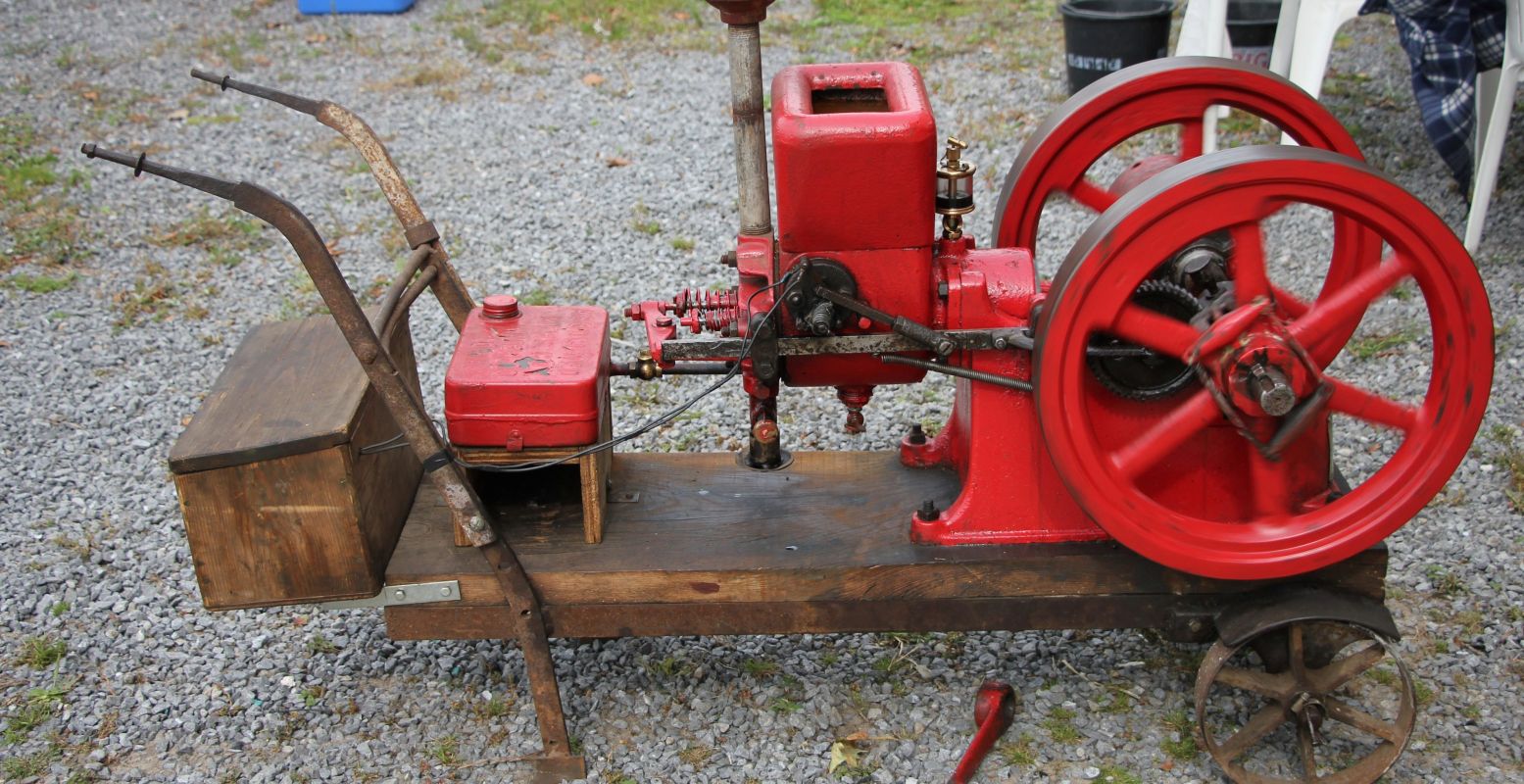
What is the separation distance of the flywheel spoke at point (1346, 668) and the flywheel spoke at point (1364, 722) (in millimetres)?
31

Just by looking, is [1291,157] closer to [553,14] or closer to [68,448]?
[68,448]

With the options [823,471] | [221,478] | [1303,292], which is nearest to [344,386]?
[221,478]

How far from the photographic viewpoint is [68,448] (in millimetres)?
3754

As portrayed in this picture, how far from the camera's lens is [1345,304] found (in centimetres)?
220

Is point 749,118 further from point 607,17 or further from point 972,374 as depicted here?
point 607,17

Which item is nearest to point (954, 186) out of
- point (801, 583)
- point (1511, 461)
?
point (801, 583)

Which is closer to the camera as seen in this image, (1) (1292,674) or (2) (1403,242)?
(2) (1403,242)

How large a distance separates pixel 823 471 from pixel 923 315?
22.2 inches

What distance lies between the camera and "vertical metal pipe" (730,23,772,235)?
2.23 meters

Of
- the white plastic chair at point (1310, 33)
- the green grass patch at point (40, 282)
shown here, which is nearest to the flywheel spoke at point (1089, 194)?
the white plastic chair at point (1310, 33)

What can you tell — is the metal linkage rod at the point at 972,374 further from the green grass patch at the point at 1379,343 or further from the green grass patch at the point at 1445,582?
the green grass patch at the point at 1379,343

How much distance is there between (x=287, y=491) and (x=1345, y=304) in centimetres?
193

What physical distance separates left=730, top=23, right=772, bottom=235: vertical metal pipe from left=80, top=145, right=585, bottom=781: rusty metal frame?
71 centimetres

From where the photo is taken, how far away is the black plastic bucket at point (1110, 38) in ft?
18.3
